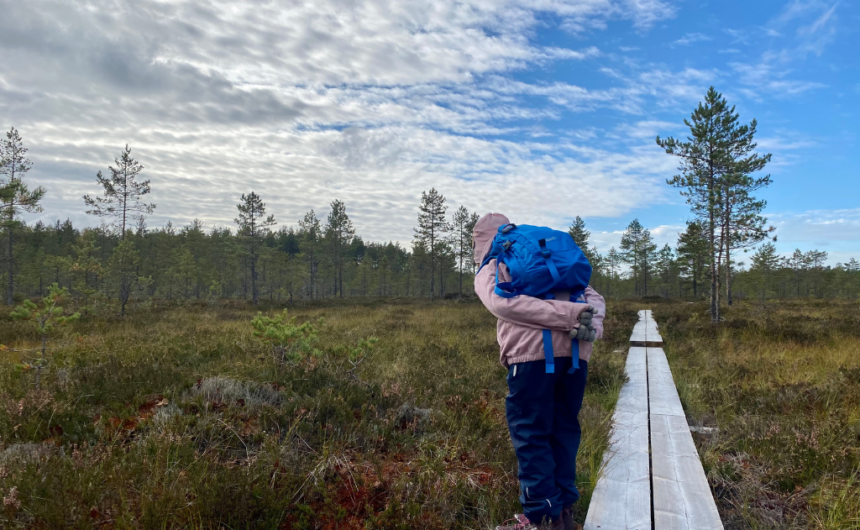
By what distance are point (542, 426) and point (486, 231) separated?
42.5 inches

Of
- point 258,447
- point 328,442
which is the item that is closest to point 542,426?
point 328,442

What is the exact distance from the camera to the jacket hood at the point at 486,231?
7.80ft

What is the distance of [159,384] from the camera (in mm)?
4086

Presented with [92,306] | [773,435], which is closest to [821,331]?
[773,435]

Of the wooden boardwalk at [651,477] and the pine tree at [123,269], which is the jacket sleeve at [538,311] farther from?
the pine tree at [123,269]

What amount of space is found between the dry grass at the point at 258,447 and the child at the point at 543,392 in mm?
412

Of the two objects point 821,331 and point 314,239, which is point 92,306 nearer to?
point 821,331

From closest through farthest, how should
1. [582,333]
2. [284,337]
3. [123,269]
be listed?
[582,333] < [284,337] < [123,269]

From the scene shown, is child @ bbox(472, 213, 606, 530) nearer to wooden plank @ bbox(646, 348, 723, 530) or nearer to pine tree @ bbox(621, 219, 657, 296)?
wooden plank @ bbox(646, 348, 723, 530)

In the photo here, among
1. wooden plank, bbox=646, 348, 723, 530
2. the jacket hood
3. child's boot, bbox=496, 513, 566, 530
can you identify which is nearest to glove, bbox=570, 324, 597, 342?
the jacket hood

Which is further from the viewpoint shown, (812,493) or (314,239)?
(314,239)

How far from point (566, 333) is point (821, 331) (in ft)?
39.3

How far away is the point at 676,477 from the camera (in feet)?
8.99

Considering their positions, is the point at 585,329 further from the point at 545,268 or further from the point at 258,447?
the point at 258,447
